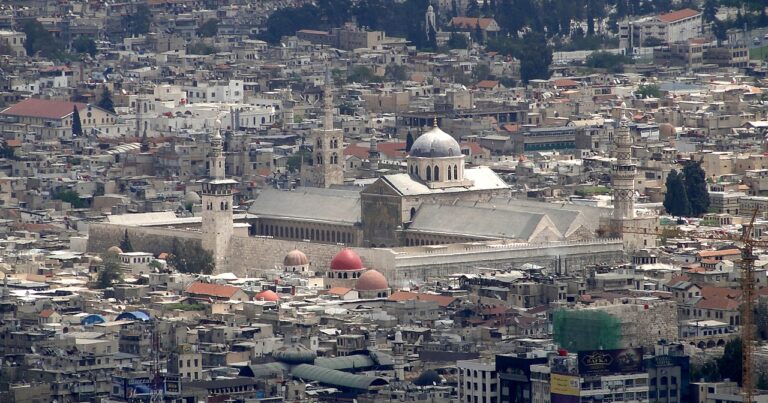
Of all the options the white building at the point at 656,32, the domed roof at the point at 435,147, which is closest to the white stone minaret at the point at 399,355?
the domed roof at the point at 435,147

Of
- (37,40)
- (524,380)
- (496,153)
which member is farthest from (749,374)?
(37,40)

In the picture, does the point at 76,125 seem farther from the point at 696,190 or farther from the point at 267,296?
the point at 267,296

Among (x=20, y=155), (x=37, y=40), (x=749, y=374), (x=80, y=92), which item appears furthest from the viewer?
(x=37, y=40)

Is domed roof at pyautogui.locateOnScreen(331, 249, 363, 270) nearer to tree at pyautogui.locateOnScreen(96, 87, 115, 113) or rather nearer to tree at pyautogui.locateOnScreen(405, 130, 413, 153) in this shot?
tree at pyautogui.locateOnScreen(405, 130, 413, 153)

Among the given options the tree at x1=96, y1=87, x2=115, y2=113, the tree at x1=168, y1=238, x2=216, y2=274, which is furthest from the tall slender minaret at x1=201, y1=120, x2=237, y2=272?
the tree at x1=96, y1=87, x2=115, y2=113

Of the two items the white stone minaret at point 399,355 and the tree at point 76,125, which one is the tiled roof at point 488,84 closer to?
the tree at point 76,125

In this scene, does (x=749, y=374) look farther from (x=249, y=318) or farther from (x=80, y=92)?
(x=80, y=92)

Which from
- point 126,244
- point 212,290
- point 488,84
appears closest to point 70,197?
point 126,244
